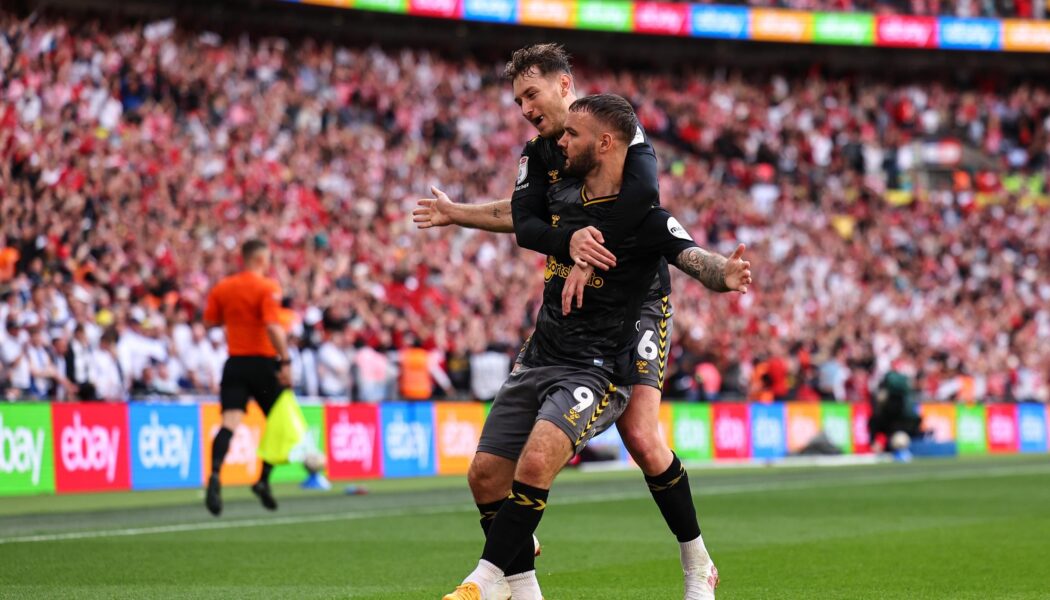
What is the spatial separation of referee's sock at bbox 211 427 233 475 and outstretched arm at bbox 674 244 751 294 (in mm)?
8057

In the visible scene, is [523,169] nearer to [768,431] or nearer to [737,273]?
[737,273]

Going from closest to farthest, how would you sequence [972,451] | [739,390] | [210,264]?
[210,264]
[739,390]
[972,451]

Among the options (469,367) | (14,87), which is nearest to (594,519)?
(469,367)

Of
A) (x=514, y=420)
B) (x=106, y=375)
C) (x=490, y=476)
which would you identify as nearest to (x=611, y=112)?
(x=514, y=420)

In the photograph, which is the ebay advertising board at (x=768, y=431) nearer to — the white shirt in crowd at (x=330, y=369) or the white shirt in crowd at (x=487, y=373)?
the white shirt in crowd at (x=487, y=373)

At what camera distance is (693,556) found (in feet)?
22.3

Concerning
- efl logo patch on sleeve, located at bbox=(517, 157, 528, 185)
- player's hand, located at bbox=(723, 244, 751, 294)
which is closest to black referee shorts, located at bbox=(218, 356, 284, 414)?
efl logo patch on sleeve, located at bbox=(517, 157, 528, 185)

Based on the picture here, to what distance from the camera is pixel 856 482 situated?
19.6 metres

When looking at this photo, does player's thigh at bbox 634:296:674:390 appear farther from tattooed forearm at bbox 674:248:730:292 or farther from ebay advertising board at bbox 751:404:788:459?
ebay advertising board at bbox 751:404:788:459

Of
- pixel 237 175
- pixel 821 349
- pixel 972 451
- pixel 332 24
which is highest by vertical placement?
pixel 332 24

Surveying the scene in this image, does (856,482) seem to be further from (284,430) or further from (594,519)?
(284,430)

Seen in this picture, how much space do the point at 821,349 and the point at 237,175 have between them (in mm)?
12700

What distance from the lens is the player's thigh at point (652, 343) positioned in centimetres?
663

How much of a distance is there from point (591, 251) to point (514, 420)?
2.82 feet
